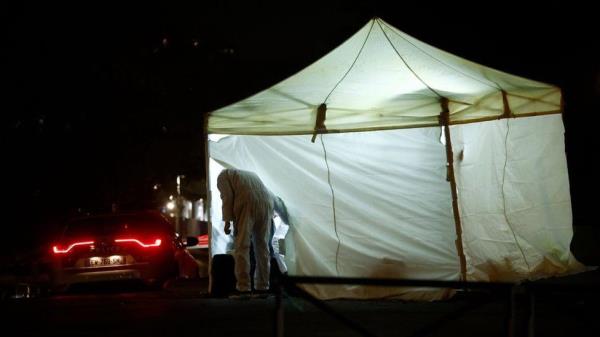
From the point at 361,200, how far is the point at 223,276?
204 cm

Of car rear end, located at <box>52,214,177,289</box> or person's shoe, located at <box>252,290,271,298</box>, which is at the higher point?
car rear end, located at <box>52,214,177,289</box>

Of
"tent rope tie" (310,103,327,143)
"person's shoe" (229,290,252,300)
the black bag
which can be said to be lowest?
"person's shoe" (229,290,252,300)

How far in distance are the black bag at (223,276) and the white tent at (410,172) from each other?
0.35 meters

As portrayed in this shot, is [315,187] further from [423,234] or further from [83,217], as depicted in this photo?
[83,217]

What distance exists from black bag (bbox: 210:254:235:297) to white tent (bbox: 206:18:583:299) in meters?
0.35

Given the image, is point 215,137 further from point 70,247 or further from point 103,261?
point 70,247

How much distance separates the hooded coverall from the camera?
347 inches

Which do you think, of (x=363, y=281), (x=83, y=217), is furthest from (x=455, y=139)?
(x=83, y=217)

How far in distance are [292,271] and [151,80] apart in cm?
1377

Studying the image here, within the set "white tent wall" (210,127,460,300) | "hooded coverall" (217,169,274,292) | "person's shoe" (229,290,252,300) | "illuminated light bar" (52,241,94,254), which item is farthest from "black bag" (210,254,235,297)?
"illuminated light bar" (52,241,94,254)

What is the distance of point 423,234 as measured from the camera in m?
8.97

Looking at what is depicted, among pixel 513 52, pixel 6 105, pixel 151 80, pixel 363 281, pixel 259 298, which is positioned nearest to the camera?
pixel 363 281

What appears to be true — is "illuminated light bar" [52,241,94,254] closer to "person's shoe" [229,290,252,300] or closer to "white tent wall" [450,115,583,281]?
A: "person's shoe" [229,290,252,300]

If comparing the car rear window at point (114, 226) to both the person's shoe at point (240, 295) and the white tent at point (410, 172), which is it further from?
the person's shoe at point (240, 295)
